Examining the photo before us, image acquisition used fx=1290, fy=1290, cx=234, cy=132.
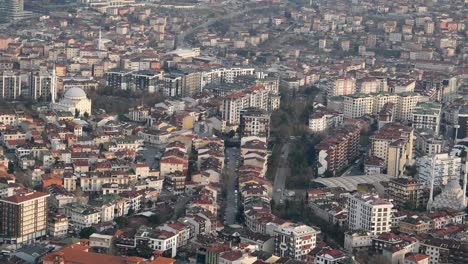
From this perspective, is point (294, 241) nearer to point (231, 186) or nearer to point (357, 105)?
point (231, 186)

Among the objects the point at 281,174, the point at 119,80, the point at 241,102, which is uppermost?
the point at 241,102

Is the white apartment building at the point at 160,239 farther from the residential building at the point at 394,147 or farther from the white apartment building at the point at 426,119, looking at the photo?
the white apartment building at the point at 426,119

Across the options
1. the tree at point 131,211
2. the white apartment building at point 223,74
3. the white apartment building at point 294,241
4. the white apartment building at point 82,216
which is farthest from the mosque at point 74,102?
the white apartment building at point 294,241

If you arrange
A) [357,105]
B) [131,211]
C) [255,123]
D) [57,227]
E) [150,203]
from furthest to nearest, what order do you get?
[357,105], [255,123], [150,203], [131,211], [57,227]

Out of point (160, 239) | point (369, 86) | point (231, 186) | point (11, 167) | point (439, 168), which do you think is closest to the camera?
point (160, 239)

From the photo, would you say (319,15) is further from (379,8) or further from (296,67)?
(296,67)

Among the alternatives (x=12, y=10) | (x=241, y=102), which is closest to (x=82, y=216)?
(x=241, y=102)

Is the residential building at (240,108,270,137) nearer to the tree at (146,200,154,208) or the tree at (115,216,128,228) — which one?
the tree at (146,200,154,208)
